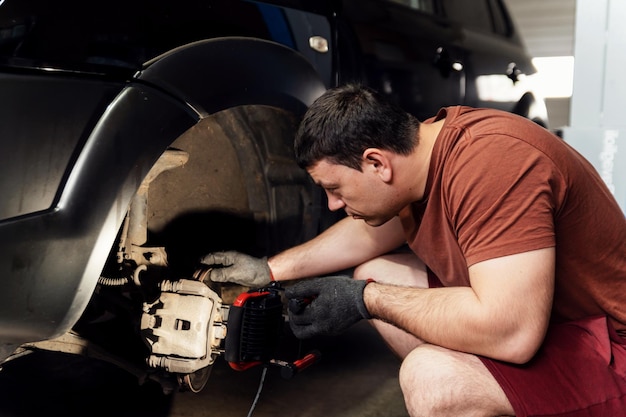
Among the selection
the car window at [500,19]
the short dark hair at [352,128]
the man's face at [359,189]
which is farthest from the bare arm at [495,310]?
the car window at [500,19]

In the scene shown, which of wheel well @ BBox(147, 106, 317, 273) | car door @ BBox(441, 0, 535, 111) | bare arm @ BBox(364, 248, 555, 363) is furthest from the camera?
car door @ BBox(441, 0, 535, 111)

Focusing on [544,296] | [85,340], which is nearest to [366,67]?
[544,296]

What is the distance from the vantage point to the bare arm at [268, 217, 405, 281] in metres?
2.14

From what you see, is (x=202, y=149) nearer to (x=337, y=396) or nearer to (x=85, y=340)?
(x=85, y=340)

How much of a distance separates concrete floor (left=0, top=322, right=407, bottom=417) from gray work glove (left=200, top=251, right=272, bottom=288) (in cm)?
44

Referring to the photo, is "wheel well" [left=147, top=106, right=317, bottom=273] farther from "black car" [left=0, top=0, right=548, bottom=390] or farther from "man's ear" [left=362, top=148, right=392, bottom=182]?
"man's ear" [left=362, top=148, right=392, bottom=182]

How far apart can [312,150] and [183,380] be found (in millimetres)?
719

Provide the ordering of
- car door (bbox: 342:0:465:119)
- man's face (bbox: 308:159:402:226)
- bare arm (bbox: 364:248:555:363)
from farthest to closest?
1. car door (bbox: 342:0:465:119)
2. man's face (bbox: 308:159:402:226)
3. bare arm (bbox: 364:248:555:363)

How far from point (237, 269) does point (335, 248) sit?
0.30 meters

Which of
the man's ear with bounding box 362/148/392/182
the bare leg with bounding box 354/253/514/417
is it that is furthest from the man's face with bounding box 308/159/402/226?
the bare leg with bounding box 354/253/514/417

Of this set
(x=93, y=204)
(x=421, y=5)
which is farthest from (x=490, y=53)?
(x=93, y=204)

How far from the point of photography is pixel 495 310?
1.49 m

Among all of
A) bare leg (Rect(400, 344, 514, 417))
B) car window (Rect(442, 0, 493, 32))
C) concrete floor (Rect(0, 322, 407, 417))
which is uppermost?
car window (Rect(442, 0, 493, 32))

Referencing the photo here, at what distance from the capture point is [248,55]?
1.77 m
